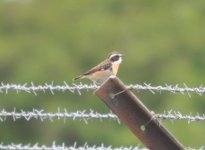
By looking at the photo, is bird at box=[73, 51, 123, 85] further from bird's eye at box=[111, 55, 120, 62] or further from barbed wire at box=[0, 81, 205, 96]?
barbed wire at box=[0, 81, 205, 96]

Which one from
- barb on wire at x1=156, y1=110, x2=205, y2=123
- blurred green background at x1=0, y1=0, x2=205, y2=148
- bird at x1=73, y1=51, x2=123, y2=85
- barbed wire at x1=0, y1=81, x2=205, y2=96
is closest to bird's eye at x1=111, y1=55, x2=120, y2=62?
bird at x1=73, y1=51, x2=123, y2=85

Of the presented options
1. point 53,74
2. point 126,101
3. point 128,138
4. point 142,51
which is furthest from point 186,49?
point 126,101

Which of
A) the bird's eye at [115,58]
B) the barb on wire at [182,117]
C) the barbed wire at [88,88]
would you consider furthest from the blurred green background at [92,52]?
the barb on wire at [182,117]

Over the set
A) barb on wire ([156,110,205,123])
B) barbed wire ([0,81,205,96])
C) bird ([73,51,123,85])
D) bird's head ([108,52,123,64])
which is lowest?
barb on wire ([156,110,205,123])

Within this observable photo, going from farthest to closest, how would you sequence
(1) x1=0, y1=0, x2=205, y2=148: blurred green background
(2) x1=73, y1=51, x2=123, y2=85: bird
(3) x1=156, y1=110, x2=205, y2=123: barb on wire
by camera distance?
1. (1) x1=0, y1=0, x2=205, y2=148: blurred green background
2. (2) x1=73, y1=51, x2=123, y2=85: bird
3. (3) x1=156, y1=110, x2=205, y2=123: barb on wire

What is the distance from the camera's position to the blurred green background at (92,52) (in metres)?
22.2

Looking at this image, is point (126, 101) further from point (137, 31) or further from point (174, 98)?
point (137, 31)

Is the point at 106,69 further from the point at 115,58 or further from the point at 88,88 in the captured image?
the point at 88,88

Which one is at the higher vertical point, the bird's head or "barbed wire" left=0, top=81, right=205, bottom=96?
the bird's head

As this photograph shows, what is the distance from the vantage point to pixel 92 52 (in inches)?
1029

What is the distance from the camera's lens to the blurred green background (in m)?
22.2

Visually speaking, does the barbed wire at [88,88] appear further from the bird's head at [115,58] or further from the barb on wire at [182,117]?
the bird's head at [115,58]

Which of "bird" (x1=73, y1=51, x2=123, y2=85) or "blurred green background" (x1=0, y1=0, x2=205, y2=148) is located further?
"blurred green background" (x1=0, y1=0, x2=205, y2=148)

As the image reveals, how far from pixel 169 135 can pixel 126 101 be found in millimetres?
205
